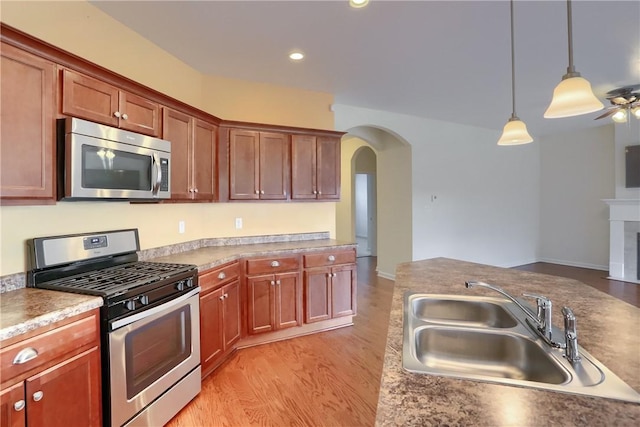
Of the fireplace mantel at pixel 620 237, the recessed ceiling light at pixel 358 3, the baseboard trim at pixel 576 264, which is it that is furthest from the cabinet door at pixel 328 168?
the baseboard trim at pixel 576 264

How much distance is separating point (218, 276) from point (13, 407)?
144cm

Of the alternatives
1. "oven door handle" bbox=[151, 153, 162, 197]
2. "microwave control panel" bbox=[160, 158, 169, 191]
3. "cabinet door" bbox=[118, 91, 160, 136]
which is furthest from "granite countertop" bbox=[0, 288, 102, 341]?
Answer: "cabinet door" bbox=[118, 91, 160, 136]

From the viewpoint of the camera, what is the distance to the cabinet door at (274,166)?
3.41 metres

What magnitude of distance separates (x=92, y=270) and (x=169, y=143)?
1002mm

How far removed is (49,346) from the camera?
1372 millimetres

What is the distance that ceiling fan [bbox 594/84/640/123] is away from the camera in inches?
154

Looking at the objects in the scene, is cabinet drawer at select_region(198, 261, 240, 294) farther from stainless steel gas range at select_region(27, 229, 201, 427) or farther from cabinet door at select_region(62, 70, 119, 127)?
cabinet door at select_region(62, 70, 119, 127)

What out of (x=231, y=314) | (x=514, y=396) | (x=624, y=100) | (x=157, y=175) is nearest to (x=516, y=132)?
(x=514, y=396)

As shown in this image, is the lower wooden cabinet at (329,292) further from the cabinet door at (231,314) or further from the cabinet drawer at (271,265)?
the cabinet door at (231,314)

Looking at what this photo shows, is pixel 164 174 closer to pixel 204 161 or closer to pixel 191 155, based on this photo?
pixel 191 155

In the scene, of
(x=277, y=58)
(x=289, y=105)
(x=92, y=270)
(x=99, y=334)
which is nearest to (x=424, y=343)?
(x=99, y=334)

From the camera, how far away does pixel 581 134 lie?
6.44 meters

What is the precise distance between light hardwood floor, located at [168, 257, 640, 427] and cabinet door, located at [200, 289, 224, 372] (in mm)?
187

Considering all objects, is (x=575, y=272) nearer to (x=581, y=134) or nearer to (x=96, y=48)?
(x=581, y=134)
